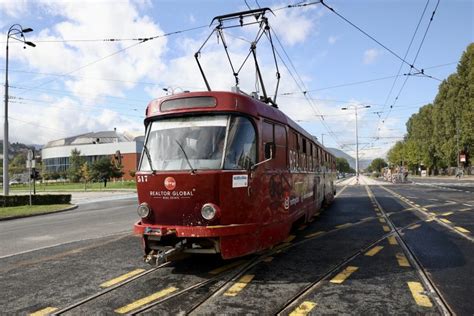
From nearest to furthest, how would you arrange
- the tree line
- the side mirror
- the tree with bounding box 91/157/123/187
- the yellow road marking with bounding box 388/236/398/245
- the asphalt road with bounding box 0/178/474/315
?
the asphalt road with bounding box 0/178/474/315, the side mirror, the yellow road marking with bounding box 388/236/398/245, the tree line, the tree with bounding box 91/157/123/187

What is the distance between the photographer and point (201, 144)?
6.43 meters

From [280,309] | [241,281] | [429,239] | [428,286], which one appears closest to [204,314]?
[280,309]

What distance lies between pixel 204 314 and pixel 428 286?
3.25m

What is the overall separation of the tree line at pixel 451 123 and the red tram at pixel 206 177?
216 feet

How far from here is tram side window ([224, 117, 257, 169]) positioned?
20.9 ft

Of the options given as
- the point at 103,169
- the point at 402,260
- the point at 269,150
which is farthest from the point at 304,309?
the point at 103,169

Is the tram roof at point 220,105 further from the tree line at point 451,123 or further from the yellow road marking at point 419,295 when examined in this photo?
the tree line at point 451,123

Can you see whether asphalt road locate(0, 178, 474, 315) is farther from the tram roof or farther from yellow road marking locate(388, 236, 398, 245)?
the tram roof

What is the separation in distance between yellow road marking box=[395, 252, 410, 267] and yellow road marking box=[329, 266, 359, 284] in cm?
92

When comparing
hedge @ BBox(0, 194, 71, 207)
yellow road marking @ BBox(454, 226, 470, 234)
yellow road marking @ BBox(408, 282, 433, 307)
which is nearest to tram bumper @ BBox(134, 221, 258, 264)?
yellow road marking @ BBox(408, 282, 433, 307)

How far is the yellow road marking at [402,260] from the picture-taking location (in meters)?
7.00

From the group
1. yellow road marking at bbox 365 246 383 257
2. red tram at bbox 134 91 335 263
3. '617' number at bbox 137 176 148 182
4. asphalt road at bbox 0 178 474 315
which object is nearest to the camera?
asphalt road at bbox 0 178 474 315

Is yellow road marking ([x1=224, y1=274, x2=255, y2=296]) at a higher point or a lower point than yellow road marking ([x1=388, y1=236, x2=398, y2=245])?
higher

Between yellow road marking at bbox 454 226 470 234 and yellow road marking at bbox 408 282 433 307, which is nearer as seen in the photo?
yellow road marking at bbox 408 282 433 307
